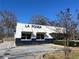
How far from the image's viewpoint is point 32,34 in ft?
136

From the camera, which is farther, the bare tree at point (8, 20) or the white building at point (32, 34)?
the bare tree at point (8, 20)

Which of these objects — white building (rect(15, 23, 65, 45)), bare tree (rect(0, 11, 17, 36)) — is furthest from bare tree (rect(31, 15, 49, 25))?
white building (rect(15, 23, 65, 45))

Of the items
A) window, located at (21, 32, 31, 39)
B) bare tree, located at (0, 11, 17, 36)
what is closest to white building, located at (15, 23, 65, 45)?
window, located at (21, 32, 31, 39)

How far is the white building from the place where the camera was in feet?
130

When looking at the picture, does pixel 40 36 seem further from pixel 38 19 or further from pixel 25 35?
pixel 38 19

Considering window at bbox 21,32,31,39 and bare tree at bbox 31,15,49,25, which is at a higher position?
bare tree at bbox 31,15,49,25

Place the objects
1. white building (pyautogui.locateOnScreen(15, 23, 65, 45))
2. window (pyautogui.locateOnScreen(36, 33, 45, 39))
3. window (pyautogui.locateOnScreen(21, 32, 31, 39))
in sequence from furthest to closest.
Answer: window (pyautogui.locateOnScreen(36, 33, 45, 39))
window (pyautogui.locateOnScreen(21, 32, 31, 39))
white building (pyautogui.locateOnScreen(15, 23, 65, 45))

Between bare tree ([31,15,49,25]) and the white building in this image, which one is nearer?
the white building

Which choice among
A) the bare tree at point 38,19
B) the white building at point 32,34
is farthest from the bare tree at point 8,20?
the white building at point 32,34

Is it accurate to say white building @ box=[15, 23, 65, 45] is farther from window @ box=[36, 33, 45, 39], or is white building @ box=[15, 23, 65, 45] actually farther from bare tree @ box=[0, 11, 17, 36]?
bare tree @ box=[0, 11, 17, 36]

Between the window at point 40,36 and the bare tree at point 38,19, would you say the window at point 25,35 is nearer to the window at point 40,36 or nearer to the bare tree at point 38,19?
the window at point 40,36

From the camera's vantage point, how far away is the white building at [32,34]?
3975cm

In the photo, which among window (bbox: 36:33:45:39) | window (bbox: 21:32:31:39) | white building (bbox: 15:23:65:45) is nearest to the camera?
white building (bbox: 15:23:65:45)

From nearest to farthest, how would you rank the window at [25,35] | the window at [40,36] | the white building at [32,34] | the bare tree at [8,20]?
1. the white building at [32,34]
2. the window at [25,35]
3. the window at [40,36]
4. the bare tree at [8,20]
